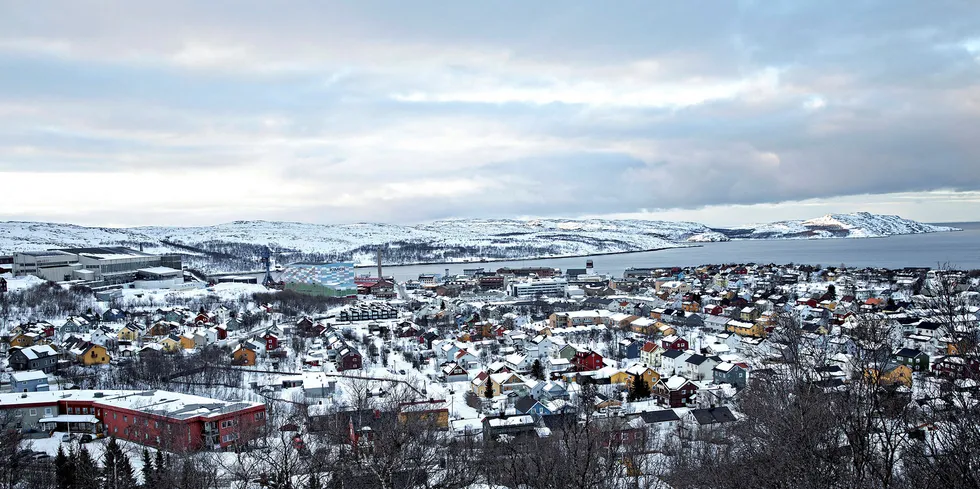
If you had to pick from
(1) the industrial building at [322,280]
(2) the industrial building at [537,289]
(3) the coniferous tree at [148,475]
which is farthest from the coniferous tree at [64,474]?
(2) the industrial building at [537,289]

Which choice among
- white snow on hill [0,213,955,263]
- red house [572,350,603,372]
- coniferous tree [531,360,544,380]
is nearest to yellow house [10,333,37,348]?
coniferous tree [531,360,544,380]

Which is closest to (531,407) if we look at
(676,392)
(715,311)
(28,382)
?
(676,392)

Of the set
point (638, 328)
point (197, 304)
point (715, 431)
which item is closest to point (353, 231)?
point (197, 304)

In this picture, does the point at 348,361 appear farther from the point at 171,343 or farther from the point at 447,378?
the point at 171,343

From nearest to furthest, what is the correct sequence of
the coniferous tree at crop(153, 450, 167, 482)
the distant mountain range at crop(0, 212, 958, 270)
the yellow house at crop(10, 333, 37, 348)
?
the coniferous tree at crop(153, 450, 167, 482)
the yellow house at crop(10, 333, 37, 348)
the distant mountain range at crop(0, 212, 958, 270)

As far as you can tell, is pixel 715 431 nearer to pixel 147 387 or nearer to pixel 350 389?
pixel 350 389

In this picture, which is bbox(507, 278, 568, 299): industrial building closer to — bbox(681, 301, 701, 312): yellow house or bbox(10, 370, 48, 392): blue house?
bbox(681, 301, 701, 312): yellow house
